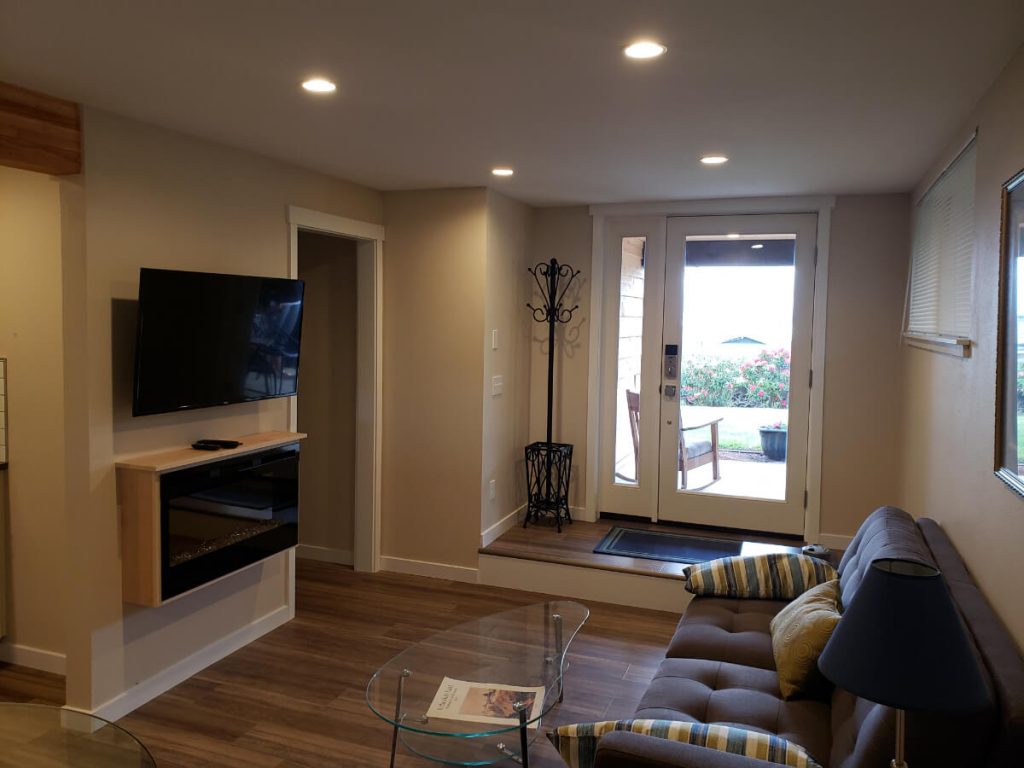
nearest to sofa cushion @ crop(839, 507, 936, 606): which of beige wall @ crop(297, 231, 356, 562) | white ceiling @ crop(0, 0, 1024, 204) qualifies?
white ceiling @ crop(0, 0, 1024, 204)

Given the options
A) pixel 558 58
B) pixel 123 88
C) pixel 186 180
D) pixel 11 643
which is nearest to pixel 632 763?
pixel 558 58

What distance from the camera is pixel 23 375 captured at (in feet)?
11.8

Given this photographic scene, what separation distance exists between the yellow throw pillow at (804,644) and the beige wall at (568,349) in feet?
9.97

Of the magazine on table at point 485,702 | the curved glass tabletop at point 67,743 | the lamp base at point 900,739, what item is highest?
the lamp base at point 900,739

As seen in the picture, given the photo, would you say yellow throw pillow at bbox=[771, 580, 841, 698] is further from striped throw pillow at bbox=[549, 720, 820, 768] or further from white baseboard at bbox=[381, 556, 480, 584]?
white baseboard at bbox=[381, 556, 480, 584]

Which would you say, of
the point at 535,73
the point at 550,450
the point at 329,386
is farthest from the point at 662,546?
the point at 535,73

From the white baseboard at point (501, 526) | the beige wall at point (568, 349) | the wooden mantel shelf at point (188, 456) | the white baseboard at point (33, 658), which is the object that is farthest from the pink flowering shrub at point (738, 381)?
the white baseboard at point (33, 658)

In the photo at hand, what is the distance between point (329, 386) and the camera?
5227mm

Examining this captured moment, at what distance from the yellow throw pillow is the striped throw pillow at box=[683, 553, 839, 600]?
0.59 m

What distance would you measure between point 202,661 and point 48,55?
2.63 m

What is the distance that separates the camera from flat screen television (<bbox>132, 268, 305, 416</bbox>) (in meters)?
3.16

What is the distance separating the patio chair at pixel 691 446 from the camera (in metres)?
A: 5.43

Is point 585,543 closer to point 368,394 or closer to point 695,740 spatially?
point 368,394

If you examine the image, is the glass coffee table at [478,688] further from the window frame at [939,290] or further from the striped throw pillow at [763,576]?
the window frame at [939,290]
